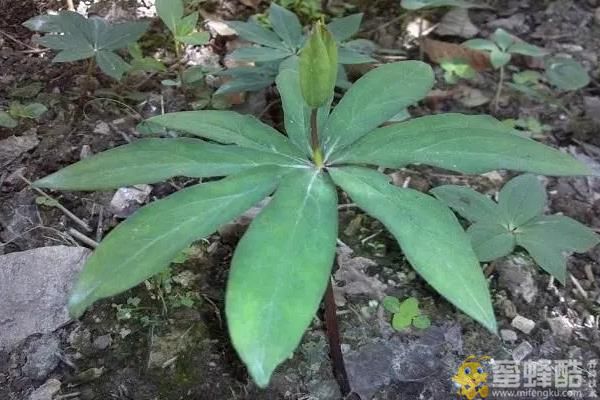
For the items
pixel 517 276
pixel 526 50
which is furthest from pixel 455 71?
pixel 517 276

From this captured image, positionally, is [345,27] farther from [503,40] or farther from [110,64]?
[110,64]

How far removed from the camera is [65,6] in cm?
236

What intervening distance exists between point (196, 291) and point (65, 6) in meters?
1.32

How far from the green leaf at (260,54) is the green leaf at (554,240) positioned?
2.95 feet

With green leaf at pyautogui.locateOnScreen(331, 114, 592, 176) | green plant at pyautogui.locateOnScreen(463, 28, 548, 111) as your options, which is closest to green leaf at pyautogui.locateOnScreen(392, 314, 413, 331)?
green leaf at pyautogui.locateOnScreen(331, 114, 592, 176)

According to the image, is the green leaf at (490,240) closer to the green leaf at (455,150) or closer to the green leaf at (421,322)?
the green leaf at (421,322)

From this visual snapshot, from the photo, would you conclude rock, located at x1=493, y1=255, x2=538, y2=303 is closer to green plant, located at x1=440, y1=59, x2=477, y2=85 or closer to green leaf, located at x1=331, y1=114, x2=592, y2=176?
green leaf, located at x1=331, y1=114, x2=592, y2=176

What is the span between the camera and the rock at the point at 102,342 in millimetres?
1545

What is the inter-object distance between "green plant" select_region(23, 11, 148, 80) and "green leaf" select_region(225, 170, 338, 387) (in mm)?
1162

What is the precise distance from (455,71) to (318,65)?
152cm

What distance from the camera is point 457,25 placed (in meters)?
2.69

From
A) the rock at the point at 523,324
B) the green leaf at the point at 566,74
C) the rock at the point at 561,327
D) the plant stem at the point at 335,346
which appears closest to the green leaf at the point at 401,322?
the plant stem at the point at 335,346

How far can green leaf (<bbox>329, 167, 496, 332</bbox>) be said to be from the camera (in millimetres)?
956

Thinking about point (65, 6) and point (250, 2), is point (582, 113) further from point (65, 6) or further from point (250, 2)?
point (65, 6)
